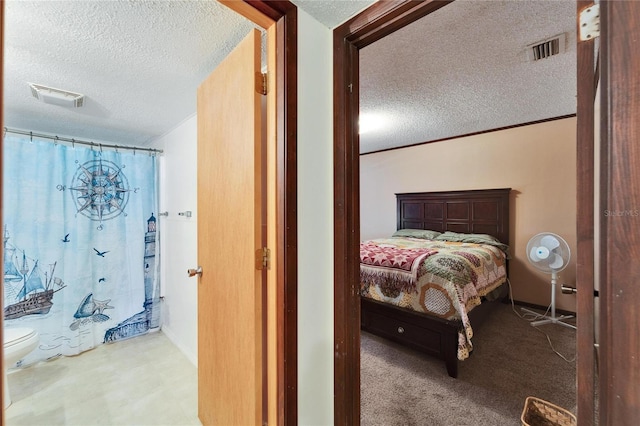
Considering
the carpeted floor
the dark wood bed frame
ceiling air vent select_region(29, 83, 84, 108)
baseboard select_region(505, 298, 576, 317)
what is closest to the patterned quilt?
the dark wood bed frame

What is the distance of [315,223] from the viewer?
1160mm

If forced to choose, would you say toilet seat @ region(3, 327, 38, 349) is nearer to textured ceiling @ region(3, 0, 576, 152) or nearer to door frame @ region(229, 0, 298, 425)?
textured ceiling @ region(3, 0, 576, 152)

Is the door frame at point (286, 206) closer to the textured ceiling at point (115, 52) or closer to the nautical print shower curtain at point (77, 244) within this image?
the textured ceiling at point (115, 52)

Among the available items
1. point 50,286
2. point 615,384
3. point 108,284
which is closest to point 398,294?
point 615,384

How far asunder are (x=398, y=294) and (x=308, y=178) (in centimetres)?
165

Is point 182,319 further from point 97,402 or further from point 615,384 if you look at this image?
point 615,384

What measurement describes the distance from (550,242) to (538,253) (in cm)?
16

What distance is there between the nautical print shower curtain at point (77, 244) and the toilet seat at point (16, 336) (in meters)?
0.39

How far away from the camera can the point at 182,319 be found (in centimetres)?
238

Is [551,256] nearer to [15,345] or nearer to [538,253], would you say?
[538,253]

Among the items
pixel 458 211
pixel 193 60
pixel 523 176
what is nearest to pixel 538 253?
pixel 523 176

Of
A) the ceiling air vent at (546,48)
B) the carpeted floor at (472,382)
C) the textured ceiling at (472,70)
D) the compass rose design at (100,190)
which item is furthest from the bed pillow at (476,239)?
the compass rose design at (100,190)

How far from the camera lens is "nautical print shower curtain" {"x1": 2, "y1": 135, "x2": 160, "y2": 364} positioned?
2125 millimetres

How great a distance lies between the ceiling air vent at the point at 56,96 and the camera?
1747 millimetres
